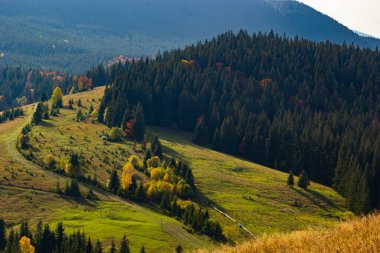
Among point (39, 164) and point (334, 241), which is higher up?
point (334, 241)

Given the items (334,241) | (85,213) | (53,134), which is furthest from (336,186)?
(334,241)

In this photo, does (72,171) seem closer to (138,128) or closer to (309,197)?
(138,128)

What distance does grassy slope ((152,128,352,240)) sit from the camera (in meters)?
111

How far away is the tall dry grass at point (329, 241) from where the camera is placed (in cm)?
2095

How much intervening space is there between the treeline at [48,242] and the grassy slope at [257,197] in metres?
32.9

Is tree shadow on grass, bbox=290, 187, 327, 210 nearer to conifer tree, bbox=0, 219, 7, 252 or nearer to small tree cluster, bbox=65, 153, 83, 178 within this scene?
small tree cluster, bbox=65, 153, 83, 178

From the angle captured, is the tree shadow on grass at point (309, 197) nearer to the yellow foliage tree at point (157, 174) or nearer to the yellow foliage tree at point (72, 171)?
the yellow foliage tree at point (157, 174)

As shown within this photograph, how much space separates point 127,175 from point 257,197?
39.4 meters

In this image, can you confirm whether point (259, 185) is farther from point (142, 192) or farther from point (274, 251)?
point (274, 251)

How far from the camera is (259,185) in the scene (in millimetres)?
140375

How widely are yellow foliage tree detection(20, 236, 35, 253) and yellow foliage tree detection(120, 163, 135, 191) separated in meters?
44.6

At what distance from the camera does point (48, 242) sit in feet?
265

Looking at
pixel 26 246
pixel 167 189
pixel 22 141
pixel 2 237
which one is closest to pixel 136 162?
pixel 167 189

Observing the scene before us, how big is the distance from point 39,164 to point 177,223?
5209 centimetres
